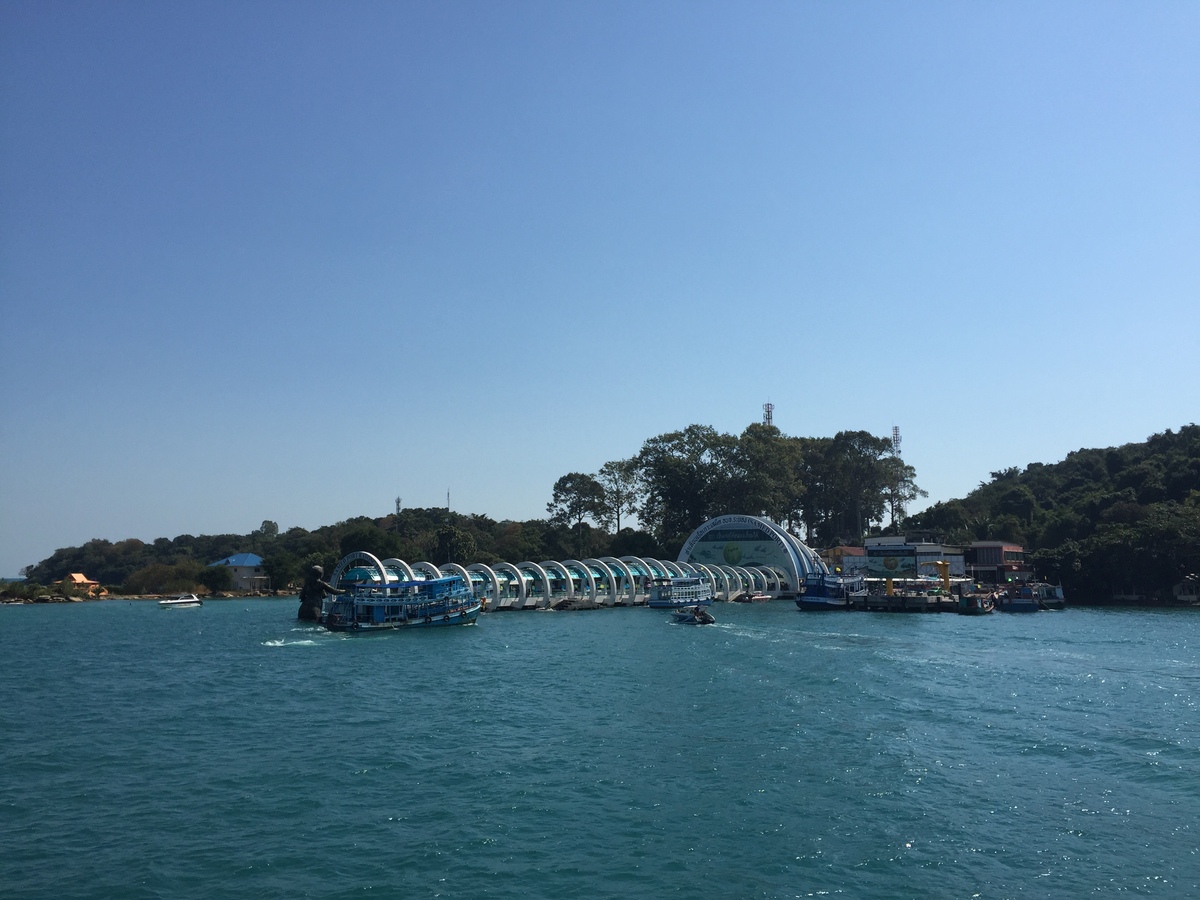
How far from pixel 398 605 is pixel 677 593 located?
87.7 feet

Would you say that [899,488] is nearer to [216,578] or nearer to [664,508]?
[664,508]

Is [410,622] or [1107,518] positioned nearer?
[410,622]

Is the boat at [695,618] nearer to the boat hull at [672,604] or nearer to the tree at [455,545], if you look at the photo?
the boat hull at [672,604]

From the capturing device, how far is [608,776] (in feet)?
66.8

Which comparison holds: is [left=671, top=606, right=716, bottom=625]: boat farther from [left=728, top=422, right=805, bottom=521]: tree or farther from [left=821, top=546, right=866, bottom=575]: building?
[left=728, top=422, right=805, bottom=521]: tree

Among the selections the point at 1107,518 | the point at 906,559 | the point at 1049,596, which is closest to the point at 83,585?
the point at 906,559

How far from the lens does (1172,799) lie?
60.8 feet

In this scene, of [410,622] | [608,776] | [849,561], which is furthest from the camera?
[849,561]

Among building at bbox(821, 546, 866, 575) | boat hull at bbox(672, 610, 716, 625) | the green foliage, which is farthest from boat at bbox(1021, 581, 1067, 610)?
the green foliage

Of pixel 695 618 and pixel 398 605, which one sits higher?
pixel 398 605

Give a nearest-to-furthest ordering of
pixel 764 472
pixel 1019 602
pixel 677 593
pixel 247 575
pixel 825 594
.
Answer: pixel 1019 602 < pixel 677 593 < pixel 825 594 < pixel 764 472 < pixel 247 575

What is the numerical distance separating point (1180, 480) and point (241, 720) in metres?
97.5

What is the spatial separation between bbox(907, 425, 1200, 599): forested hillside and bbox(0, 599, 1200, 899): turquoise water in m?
41.9

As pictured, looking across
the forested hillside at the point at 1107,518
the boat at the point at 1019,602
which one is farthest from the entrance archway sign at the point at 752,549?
the forested hillside at the point at 1107,518
